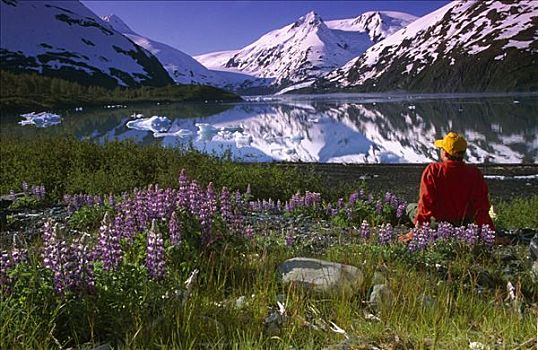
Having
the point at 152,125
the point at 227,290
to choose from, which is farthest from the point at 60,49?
the point at 227,290

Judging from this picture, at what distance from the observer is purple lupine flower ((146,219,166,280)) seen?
10.5 feet

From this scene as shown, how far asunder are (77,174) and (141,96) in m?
125

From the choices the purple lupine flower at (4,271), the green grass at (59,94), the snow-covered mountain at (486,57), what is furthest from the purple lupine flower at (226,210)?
the snow-covered mountain at (486,57)

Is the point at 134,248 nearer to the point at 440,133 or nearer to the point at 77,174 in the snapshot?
the point at 77,174

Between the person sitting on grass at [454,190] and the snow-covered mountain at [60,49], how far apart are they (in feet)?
525

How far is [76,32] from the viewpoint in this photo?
7475 inches

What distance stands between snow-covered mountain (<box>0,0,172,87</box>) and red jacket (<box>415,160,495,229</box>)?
160m

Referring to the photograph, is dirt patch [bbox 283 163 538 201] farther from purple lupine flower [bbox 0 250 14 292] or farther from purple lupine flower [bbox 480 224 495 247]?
purple lupine flower [bbox 0 250 14 292]

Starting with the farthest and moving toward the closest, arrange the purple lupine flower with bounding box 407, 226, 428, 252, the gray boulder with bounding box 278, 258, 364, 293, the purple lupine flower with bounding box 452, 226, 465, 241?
the purple lupine flower with bounding box 452, 226, 465, 241 → the purple lupine flower with bounding box 407, 226, 428, 252 → the gray boulder with bounding box 278, 258, 364, 293

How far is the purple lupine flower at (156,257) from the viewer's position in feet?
10.5

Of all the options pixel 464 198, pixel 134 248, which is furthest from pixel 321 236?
pixel 134 248

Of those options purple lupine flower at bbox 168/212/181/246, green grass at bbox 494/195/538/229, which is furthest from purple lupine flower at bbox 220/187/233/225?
green grass at bbox 494/195/538/229

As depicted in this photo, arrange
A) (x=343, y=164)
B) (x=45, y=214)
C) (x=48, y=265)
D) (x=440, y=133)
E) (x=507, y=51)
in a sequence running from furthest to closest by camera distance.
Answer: (x=507, y=51) < (x=440, y=133) < (x=343, y=164) < (x=45, y=214) < (x=48, y=265)

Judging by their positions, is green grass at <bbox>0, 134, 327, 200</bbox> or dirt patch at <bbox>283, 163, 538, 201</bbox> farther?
dirt patch at <bbox>283, 163, 538, 201</bbox>
